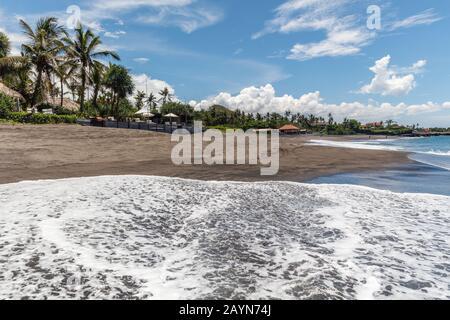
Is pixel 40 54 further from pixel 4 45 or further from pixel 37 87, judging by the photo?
pixel 4 45

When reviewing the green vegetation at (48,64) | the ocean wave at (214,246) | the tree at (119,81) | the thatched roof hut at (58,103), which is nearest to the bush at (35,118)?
the green vegetation at (48,64)

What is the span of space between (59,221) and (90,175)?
5692mm

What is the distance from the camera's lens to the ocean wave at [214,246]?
141 inches

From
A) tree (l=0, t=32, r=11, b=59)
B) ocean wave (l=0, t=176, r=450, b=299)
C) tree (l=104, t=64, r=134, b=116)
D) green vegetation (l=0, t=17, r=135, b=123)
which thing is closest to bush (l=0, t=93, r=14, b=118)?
green vegetation (l=0, t=17, r=135, b=123)

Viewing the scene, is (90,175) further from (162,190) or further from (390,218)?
(390,218)

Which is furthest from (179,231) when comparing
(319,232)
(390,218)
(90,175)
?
(90,175)

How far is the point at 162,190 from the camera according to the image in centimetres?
876

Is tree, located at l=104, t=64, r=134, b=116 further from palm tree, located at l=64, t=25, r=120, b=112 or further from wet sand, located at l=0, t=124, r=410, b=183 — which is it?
wet sand, located at l=0, t=124, r=410, b=183

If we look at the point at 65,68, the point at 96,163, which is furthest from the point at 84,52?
the point at 96,163

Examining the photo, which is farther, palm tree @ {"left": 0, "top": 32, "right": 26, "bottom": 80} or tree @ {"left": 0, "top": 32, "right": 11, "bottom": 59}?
tree @ {"left": 0, "top": 32, "right": 11, "bottom": 59}

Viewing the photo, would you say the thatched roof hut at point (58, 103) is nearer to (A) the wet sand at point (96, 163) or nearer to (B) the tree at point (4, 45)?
(B) the tree at point (4, 45)

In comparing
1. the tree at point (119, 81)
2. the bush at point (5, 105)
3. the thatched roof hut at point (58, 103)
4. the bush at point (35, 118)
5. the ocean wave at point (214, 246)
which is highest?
the tree at point (119, 81)

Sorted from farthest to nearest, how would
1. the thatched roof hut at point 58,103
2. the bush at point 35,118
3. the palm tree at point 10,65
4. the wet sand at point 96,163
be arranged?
the thatched roof hut at point 58,103
the palm tree at point 10,65
the bush at point 35,118
the wet sand at point 96,163

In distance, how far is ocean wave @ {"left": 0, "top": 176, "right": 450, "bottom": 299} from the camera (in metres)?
3.59
